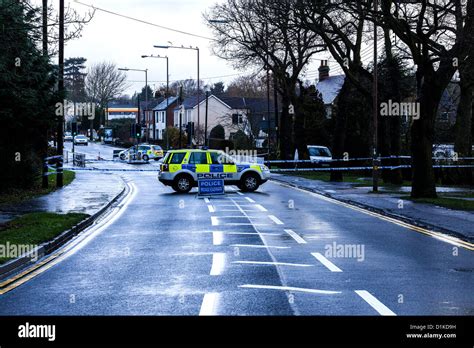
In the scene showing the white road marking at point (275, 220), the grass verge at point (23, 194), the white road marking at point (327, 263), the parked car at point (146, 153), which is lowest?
the white road marking at point (327, 263)

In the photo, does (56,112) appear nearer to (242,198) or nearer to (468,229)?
(242,198)

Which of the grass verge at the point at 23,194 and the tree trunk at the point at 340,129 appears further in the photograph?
the tree trunk at the point at 340,129

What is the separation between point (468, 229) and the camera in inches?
648

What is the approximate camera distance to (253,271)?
438 inches

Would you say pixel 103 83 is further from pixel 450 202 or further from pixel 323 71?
pixel 450 202

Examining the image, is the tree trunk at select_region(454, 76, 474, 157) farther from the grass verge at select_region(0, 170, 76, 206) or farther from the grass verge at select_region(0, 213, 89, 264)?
the grass verge at select_region(0, 213, 89, 264)

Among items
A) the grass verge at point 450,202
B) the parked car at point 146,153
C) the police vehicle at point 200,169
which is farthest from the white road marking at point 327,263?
the parked car at point 146,153

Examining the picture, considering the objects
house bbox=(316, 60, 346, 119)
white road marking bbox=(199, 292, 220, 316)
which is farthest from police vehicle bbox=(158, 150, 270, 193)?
house bbox=(316, 60, 346, 119)

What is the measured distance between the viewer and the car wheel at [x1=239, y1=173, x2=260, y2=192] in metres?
29.8

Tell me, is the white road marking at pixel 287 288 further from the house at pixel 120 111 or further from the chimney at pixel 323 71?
the house at pixel 120 111

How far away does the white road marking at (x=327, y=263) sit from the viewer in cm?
1135

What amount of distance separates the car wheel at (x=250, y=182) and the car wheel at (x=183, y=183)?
2.30 metres
